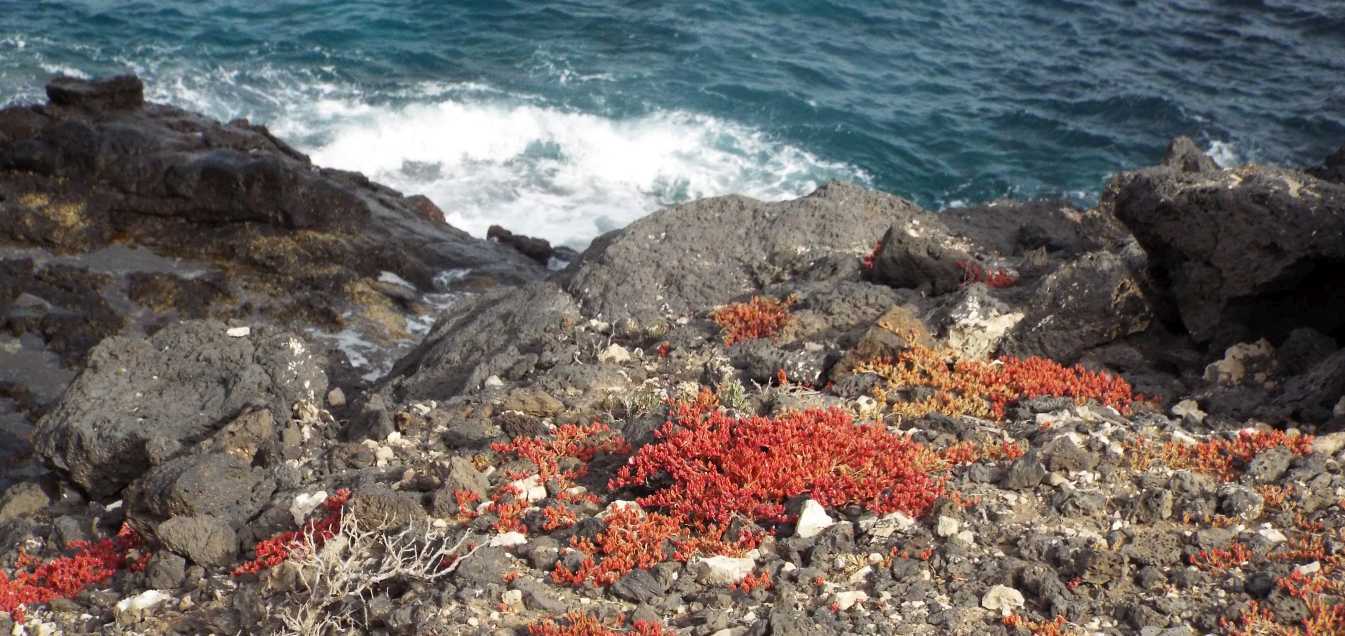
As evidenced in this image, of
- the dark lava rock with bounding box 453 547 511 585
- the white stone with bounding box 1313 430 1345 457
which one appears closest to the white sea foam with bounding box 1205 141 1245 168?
the white stone with bounding box 1313 430 1345 457

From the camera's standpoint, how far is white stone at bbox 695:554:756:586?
7324 mm

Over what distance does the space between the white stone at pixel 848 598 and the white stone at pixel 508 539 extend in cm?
223

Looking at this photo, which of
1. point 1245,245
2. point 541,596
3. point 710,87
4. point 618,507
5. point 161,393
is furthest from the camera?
point 710,87

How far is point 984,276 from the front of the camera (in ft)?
41.0

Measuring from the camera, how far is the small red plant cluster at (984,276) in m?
12.3

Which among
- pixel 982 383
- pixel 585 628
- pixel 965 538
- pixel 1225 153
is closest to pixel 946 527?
pixel 965 538

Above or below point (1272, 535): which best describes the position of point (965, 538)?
below

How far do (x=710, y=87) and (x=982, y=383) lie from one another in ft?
79.2

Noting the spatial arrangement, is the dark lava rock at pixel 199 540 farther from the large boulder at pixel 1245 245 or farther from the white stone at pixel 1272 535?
the large boulder at pixel 1245 245

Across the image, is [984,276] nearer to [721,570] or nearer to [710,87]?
[721,570]

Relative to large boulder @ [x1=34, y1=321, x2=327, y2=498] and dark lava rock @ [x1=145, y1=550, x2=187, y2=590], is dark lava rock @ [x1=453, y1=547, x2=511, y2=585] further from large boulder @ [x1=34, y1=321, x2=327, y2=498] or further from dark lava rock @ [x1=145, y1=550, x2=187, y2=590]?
large boulder @ [x1=34, y1=321, x2=327, y2=498]

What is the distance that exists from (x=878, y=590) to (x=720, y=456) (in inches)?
67.9

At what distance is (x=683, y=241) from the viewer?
1405 cm

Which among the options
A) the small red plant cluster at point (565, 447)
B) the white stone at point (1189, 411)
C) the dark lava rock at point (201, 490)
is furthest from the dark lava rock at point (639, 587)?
the white stone at point (1189, 411)
